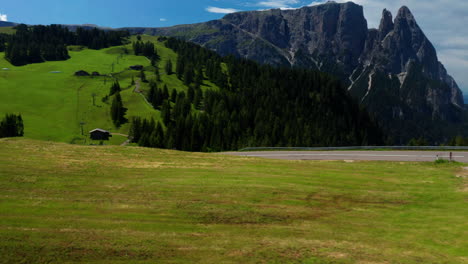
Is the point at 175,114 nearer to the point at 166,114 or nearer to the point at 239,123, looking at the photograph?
the point at 166,114

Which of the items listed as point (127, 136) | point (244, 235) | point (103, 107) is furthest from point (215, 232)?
point (103, 107)

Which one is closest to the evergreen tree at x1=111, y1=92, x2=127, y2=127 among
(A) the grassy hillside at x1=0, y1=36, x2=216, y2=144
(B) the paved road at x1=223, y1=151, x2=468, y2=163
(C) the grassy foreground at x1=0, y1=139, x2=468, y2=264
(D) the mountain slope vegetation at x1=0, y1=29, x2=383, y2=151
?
(D) the mountain slope vegetation at x1=0, y1=29, x2=383, y2=151

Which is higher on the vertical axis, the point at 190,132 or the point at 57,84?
the point at 57,84

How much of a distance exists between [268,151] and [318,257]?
154 feet

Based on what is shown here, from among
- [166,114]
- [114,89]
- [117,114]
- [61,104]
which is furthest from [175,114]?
[61,104]

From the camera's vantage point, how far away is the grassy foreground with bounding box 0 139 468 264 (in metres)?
16.7

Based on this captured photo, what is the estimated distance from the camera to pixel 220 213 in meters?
22.3

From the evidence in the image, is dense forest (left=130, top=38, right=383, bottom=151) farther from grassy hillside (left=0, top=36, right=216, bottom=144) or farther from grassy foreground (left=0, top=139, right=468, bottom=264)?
grassy foreground (left=0, top=139, right=468, bottom=264)

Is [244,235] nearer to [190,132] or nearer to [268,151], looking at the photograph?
[268,151]

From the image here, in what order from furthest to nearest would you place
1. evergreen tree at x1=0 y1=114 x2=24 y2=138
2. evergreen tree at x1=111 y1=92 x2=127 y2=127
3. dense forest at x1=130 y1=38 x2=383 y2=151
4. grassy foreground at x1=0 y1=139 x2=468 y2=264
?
1. evergreen tree at x1=111 y1=92 x2=127 y2=127
2. dense forest at x1=130 y1=38 x2=383 y2=151
3. evergreen tree at x1=0 y1=114 x2=24 y2=138
4. grassy foreground at x1=0 y1=139 x2=468 y2=264

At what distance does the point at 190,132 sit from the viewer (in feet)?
424

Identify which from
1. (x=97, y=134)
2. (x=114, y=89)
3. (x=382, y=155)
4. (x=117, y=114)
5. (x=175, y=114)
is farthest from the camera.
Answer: (x=114, y=89)

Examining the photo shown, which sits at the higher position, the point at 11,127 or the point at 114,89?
the point at 114,89

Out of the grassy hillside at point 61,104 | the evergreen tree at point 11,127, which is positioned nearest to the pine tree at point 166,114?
the grassy hillside at point 61,104
